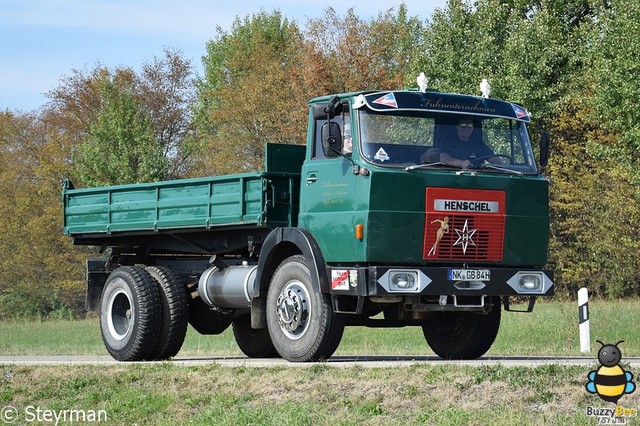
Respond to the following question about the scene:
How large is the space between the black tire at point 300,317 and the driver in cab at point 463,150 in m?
2.01

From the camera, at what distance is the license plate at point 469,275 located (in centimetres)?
1413

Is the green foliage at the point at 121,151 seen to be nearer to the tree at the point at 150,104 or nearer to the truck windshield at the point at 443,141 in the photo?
the tree at the point at 150,104

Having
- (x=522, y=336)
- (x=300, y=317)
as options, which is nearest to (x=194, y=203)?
(x=300, y=317)

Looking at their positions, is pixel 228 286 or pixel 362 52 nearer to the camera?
pixel 228 286

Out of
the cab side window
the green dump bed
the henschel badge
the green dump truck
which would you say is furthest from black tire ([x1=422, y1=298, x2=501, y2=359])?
the cab side window

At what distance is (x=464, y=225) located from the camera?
14266mm

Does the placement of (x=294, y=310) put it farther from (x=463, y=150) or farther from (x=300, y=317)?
(x=463, y=150)

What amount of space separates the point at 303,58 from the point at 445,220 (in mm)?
42786

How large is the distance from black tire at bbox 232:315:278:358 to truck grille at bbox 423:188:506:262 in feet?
16.6

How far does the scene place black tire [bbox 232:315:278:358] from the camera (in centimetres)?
1867

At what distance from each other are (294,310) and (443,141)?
8.68 feet

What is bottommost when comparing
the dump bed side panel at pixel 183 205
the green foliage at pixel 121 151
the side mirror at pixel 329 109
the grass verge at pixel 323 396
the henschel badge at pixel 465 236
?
the grass verge at pixel 323 396

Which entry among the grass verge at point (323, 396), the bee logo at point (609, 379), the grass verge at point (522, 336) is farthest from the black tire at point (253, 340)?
the bee logo at point (609, 379)

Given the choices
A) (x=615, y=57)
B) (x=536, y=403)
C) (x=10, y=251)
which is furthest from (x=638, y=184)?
(x=10, y=251)
